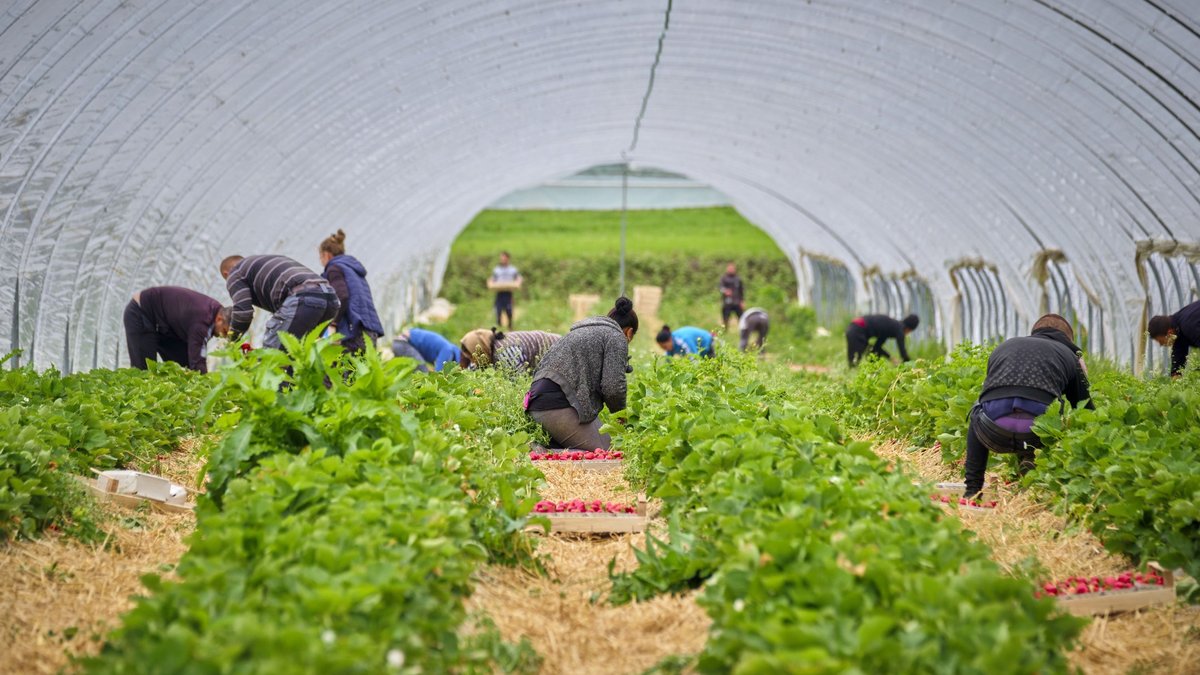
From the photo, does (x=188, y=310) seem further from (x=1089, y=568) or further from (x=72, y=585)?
(x=1089, y=568)

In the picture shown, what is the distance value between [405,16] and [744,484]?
6.62 metres

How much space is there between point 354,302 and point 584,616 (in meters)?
5.30

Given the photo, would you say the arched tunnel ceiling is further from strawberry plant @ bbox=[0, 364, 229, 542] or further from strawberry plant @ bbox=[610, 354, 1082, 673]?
strawberry plant @ bbox=[610, 354, 1082, 673]

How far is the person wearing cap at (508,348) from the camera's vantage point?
9375 mm

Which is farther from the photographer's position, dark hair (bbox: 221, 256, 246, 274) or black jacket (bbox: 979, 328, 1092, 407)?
dark hair (bbox: 221, 256, 246, 274)

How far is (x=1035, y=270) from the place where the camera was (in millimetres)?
14156

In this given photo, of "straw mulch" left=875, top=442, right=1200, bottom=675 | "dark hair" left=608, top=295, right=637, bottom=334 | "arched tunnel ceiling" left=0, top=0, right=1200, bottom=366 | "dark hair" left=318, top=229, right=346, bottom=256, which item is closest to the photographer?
"straw mulch" left=875, top=442, right=1200, bottom=675

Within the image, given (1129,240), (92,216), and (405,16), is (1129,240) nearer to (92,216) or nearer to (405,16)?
(405,16)

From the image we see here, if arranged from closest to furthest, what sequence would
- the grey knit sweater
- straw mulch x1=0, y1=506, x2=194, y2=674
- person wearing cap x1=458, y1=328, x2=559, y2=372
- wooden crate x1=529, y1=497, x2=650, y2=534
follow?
straw mulch x1=0, y1=506, x2=194, y2=674
wooden crate x1=529, y1=497, x2=650, y2=534
the grey knit sweater
person wearing cap x1=458, y1=328, x2=559, y2=372

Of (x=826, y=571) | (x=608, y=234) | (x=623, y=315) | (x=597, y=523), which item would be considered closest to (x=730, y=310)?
(x=608, y=234)

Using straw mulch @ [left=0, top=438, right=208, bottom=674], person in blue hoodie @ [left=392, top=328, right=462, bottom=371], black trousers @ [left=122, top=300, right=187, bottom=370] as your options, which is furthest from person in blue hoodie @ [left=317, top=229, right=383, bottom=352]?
straw mulch @ [left=0, top=438, right=208, bottom=674]

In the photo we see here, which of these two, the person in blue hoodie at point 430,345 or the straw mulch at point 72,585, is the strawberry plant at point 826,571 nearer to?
the straw mulch at point 72,585

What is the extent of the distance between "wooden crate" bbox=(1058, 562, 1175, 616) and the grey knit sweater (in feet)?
12.2

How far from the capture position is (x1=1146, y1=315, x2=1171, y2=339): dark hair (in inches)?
382
